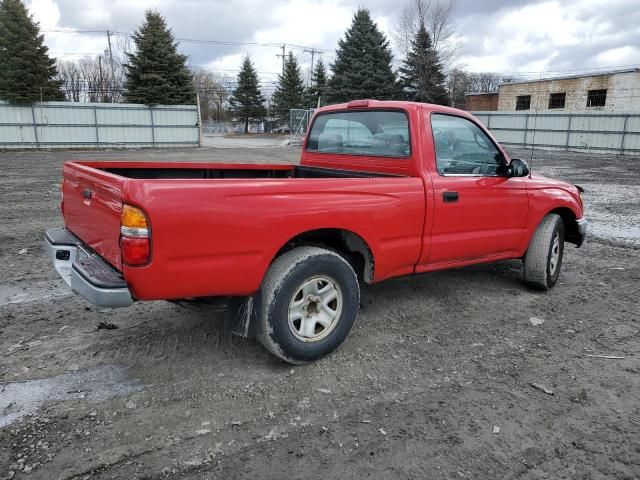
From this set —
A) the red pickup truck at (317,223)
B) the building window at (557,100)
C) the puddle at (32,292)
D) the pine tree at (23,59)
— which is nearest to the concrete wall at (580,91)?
the building window at (557,100)

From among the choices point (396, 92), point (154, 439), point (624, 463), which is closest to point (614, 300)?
point (624, 463)

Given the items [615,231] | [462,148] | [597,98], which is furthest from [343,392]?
[597,98]

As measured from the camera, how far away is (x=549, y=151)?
28.9 m

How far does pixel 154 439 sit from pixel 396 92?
41910mm

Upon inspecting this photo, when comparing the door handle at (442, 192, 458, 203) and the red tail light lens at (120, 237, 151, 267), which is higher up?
the door handle at (442, 192, 458, 203)

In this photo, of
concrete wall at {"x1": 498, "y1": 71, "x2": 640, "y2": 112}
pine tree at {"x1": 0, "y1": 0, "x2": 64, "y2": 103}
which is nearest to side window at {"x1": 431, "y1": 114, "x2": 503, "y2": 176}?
pine tree at {"x1": 0, "y1": 0, "x2": 64, "y2": 103}

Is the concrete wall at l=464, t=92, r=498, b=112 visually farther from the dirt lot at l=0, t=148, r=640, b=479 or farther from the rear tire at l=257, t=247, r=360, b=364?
the rear tire at l=257, t=247, r=360, b=364

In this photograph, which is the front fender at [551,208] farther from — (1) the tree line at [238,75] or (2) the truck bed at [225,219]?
(1) the tree line at [238,75]

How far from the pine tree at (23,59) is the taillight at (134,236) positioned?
27232 mm

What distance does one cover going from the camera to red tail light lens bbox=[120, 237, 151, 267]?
103 inches

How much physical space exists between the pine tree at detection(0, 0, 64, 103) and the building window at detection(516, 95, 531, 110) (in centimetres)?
3481

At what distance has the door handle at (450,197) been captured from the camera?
3.93 metres

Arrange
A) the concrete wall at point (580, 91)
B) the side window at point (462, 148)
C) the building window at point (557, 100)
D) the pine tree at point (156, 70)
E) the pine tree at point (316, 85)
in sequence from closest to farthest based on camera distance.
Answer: the side window at point (462, 148), the pine tree at point (156, 70), the concrete wall at point (580, 91), the building window at point (557, 100), the pine tree at point (316, 85)

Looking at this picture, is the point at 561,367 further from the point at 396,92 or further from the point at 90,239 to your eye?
the point at 396,92
